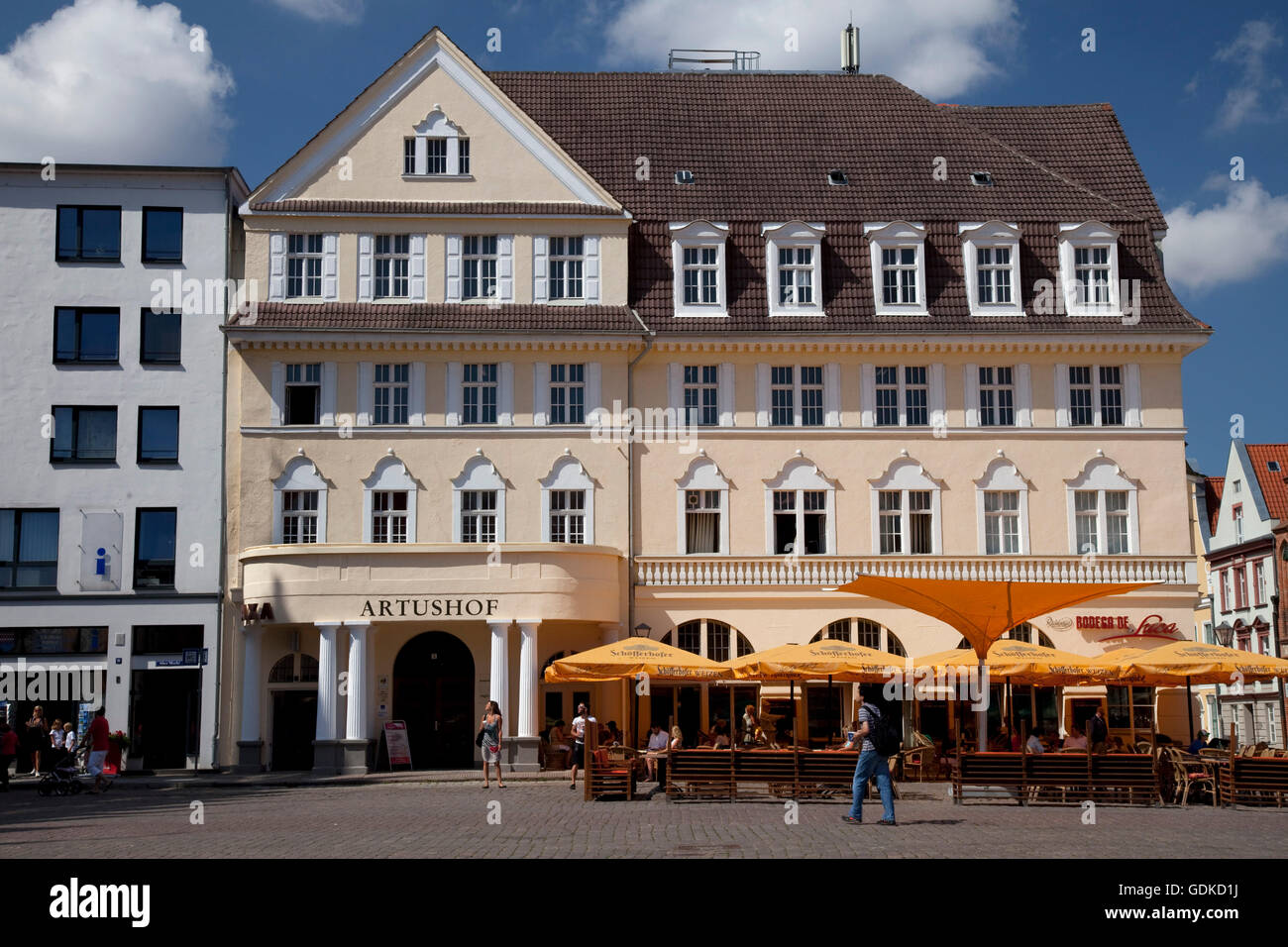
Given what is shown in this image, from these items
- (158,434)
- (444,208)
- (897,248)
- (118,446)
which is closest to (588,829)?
(444,208)

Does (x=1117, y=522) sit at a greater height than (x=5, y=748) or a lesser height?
greater

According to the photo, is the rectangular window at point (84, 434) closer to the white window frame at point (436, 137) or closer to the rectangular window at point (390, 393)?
the rectangular window at point (390, 393)

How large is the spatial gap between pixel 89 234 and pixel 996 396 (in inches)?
1020

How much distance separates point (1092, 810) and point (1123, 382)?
19779mm

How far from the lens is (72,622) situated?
40.2m

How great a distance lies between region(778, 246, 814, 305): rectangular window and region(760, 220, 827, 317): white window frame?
3 cm

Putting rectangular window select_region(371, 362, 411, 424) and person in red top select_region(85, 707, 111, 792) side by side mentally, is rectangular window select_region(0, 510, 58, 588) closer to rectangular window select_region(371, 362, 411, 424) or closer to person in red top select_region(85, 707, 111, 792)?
person in red top select_region(85, 707, 111, 792)

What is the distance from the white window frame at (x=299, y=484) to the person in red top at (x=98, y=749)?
289 inches

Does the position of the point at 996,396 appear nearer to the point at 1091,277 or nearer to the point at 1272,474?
the point at 1091,277

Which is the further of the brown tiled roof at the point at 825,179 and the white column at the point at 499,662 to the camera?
the brown tiled roof at the point at 825,179

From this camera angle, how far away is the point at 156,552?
40.5 metres

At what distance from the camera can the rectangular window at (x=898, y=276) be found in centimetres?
4072

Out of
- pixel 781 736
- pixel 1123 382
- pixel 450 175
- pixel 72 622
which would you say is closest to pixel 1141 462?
pixel 1123 382

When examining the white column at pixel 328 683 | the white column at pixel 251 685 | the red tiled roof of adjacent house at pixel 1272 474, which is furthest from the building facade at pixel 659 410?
the red tiled roof of adjacent house at pixel 1272 474
